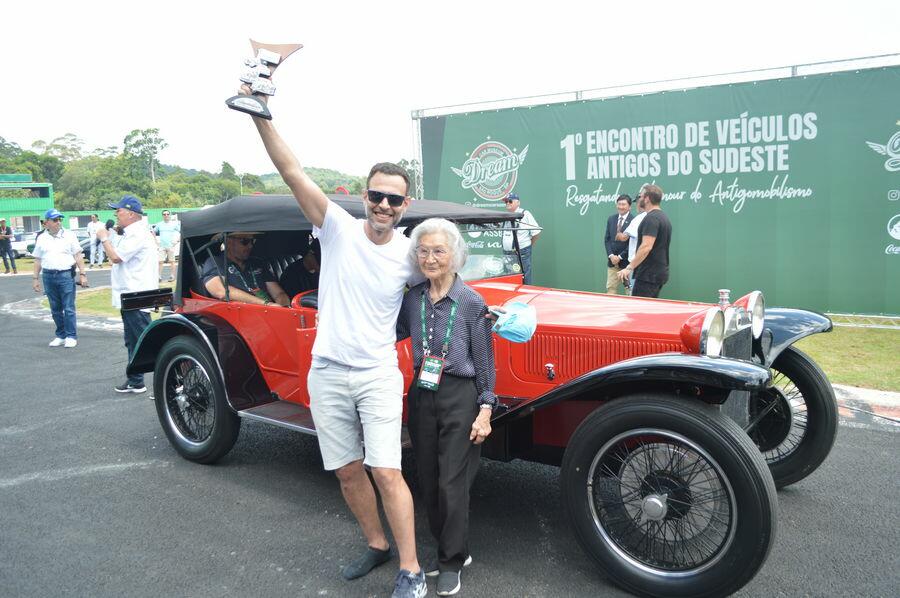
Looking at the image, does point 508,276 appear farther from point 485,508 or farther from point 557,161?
point 557,161

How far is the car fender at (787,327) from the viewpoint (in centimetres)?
351

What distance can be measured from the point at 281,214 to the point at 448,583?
86.2 inches

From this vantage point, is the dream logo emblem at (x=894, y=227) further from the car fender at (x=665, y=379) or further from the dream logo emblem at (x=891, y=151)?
the car fender at (x=665, y=379)

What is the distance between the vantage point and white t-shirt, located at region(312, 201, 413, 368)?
2654mm

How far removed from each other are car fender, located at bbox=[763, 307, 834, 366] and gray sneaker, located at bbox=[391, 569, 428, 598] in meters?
2.05

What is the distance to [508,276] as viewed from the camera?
13.7 feet

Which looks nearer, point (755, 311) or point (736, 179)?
point (755, 311)

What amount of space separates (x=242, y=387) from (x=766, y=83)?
7.37 metres

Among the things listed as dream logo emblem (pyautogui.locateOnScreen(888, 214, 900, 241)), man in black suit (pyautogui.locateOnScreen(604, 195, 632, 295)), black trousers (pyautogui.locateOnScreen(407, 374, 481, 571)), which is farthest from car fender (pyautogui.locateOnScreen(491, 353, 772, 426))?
dream logo emblem (pyautogui.locateOnScreen(888, 214, 900, 241))

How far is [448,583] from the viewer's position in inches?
106

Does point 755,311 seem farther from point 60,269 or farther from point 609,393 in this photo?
point 60,269

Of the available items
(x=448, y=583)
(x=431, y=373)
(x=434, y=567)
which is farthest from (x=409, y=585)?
(x=431, y=373)

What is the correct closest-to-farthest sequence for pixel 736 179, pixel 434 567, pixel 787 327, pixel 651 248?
pixel 434 567 → pixel 787 327 → pixel 651 248 → pixel 736 179

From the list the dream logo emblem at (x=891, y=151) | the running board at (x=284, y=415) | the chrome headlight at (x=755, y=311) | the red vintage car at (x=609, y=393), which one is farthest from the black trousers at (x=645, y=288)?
the running board at (x=284, y=415)
